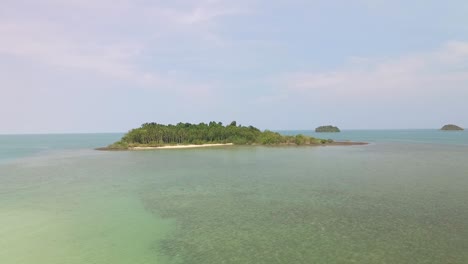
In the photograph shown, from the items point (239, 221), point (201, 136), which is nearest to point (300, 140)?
point (201, 136)

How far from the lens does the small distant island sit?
109 metres

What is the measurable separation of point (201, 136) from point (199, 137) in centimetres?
87

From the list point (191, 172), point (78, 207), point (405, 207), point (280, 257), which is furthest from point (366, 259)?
point (191, 172)

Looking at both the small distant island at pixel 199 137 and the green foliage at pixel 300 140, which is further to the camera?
the green foliage at pixel 300 140

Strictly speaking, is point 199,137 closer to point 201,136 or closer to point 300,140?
point 201,136

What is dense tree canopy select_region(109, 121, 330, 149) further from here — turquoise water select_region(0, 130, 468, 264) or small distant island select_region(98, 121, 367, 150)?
turquoise water select_region(0, 130, 468, 264)

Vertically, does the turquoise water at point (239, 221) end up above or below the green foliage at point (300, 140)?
below

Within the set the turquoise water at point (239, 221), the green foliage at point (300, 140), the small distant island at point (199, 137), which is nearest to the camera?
the turquoise water at point (239, 221)

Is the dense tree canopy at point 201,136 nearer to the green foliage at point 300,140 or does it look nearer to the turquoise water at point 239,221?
the green foliage at point 300,140

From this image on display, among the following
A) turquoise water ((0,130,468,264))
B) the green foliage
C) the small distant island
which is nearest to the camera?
turquoise water ((0,130,468,264))

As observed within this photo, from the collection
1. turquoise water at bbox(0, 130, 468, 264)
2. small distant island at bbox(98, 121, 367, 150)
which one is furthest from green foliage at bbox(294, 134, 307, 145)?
turquoise water at bbox(0, 130, 468, 264)

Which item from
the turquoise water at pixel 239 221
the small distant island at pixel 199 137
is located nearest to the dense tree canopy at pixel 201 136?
the small distant island at pixel 199 137

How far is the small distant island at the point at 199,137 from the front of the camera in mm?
109438

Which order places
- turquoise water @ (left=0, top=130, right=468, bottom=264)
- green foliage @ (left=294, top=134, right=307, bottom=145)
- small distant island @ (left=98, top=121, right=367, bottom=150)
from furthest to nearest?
green foliage @ (left=294, top=134, right=307, bottom=145) < small distant island @ (left=98, top=121, right=367, bottom=150) < turquoise water @ (left=0, top=130, right=468, bottom=264)
